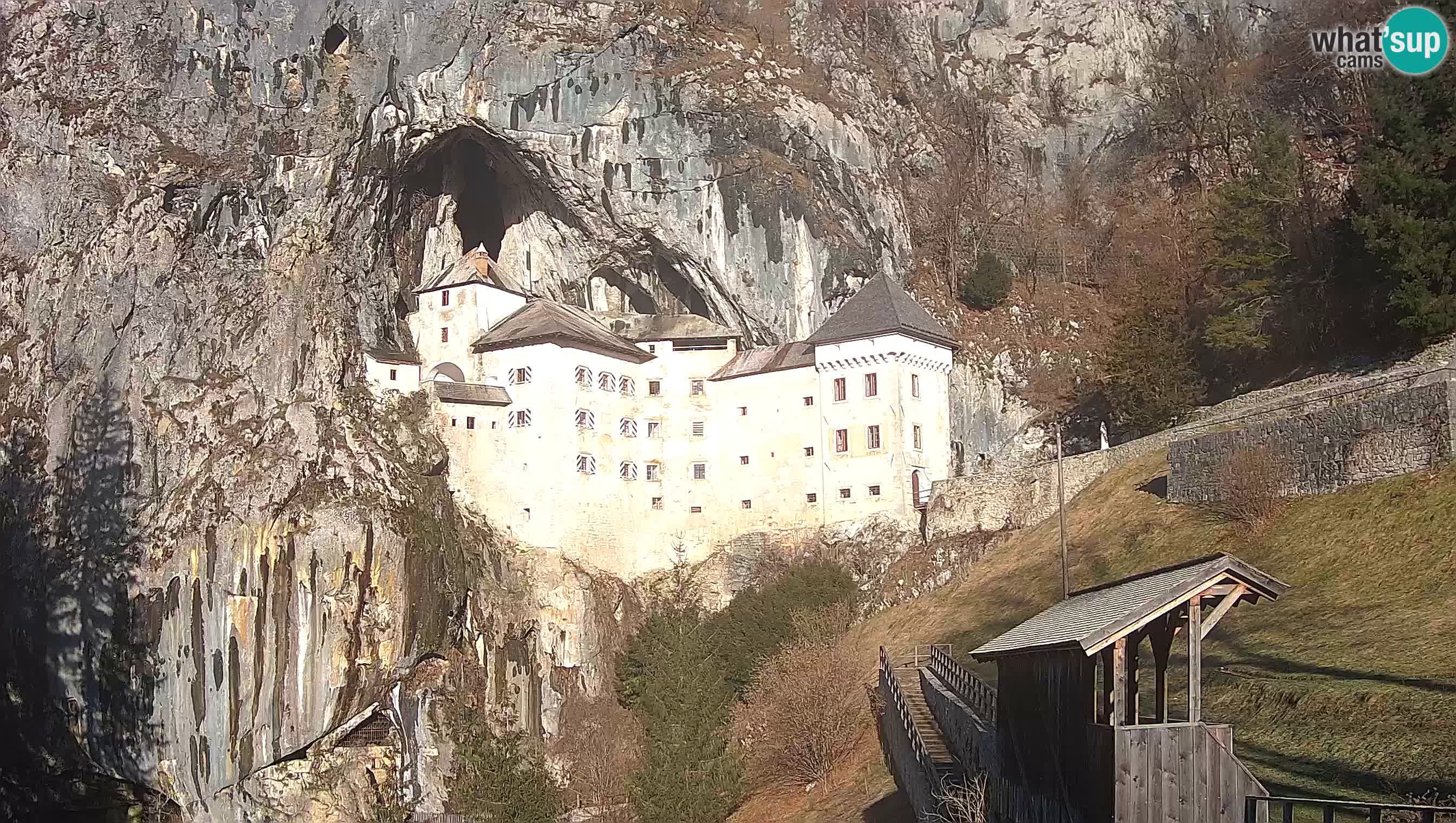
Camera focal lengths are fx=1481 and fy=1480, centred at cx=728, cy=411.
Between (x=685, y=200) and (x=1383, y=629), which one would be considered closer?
(x=1383, y=629)

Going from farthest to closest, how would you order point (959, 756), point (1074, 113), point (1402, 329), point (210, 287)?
point (1074, 113) < point (210, 287) < point (1402, 329) < point (959, 756)

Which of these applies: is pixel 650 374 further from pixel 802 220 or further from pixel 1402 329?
pixel 1402 329

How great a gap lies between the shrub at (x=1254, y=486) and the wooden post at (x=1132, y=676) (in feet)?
66.3

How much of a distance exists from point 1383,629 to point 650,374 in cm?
3369

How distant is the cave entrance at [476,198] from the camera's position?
191 feet

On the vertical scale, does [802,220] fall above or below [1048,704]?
above

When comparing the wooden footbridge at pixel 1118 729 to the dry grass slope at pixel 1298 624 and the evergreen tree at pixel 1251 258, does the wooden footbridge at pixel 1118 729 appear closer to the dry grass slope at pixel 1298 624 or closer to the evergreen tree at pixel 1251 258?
the dry grass slope at pixel 1298 624

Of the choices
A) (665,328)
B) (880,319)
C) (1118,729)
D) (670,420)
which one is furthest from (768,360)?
(1118,729)

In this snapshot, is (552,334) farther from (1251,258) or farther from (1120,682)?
(1120,682)

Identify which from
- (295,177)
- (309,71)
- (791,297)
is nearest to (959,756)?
(791,297)

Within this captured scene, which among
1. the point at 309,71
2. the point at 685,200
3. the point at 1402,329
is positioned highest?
the point at 309,71

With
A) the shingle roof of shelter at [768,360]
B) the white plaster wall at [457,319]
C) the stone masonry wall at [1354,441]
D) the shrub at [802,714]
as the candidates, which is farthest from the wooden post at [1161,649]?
the white plaster wall at [457,319]

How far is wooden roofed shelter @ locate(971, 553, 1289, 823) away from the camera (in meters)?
15.8

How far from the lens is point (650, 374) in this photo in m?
55.8
